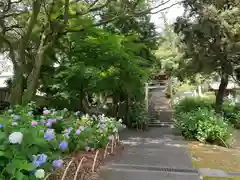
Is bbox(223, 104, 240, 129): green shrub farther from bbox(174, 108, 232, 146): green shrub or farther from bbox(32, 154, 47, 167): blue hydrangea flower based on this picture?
bbox(32, 154, 47, 167): blue hydrangea flower

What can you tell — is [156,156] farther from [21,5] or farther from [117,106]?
[117,106]

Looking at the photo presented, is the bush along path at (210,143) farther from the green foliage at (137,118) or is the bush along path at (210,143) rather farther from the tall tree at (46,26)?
the tall tree at (46,26)

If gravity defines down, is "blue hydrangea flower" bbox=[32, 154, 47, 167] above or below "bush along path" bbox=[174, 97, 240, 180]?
above

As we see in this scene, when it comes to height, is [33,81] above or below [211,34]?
below

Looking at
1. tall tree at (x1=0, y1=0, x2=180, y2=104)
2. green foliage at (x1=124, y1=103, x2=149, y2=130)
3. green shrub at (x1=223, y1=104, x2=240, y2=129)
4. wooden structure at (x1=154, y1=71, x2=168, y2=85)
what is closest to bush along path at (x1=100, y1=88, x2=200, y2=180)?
tall tree at (x1=0, y1=0, x2=180, y2=104)

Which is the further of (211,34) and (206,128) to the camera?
(211,34)

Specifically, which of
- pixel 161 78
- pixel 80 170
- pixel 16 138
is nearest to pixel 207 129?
pixel 80 170

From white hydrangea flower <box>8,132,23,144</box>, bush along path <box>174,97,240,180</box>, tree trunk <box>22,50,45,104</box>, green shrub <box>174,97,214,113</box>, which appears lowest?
bush along path <box>174,97,240,180</box>

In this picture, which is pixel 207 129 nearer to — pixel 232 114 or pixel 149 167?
pixel 149 167

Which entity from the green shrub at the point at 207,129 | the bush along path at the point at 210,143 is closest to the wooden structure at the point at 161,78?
the bush along path at the point at 210,143

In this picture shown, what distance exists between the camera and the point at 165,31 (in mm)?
34750

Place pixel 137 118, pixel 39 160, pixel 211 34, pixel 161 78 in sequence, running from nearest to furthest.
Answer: pixel 39 160, pixel 211 34, pixel 137 118, pixel 161 78

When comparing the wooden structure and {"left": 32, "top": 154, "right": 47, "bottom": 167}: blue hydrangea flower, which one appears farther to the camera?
the wooden structure

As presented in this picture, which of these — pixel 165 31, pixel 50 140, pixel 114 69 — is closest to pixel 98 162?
pixel 50 140
